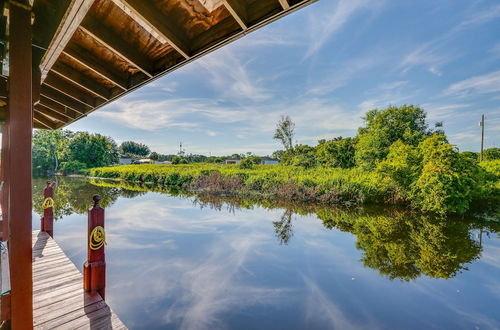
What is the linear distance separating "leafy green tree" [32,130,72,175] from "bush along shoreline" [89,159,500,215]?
1269 inches

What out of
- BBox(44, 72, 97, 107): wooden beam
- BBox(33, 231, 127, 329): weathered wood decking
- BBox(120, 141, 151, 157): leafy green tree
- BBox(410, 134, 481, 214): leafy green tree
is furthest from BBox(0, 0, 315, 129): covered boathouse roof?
BBox(120, 141, 151, 157): leafy green tree

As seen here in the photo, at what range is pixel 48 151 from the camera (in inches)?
1377

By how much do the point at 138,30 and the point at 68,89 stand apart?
7.11ft

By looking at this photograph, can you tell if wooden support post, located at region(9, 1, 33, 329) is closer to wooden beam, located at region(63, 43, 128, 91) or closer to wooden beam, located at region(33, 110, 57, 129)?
wooden beam, located at region(63, 43, 128, 91)

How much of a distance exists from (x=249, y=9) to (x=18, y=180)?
194 centimetres

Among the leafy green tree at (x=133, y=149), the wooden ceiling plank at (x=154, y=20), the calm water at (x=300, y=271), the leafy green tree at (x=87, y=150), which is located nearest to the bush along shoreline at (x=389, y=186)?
the calm water at (x=300, y=271)

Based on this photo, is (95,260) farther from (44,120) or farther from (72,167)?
(72,167)

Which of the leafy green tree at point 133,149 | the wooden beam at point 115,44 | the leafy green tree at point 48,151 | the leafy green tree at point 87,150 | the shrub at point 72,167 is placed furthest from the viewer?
the leafy green tree at point 133,149

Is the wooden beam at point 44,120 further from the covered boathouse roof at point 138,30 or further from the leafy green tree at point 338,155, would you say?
the leafy green tree at point 338,155

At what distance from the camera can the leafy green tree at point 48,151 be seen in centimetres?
3462

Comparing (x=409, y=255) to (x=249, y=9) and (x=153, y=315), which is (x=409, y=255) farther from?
(x=249, y=9)

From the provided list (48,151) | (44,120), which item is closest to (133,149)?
(48,151)

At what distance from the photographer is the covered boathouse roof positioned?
1.75 m

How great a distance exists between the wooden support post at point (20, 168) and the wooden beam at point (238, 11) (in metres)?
1.27
